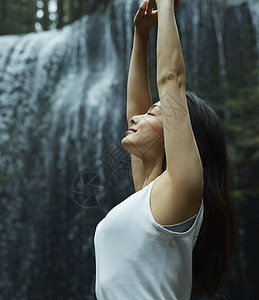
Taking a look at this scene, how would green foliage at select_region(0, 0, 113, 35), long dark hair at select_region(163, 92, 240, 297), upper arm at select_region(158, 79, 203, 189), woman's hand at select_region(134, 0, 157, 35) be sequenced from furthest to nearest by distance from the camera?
green foliage at select_region(0, 0, 113, 35), woman's hand at select_region(134, 0, 157, 35), long dark hair at select_region(163, 92, 240, 297), upper arm at select_region(158, 79, 203, 189)

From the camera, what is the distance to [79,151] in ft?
12.9

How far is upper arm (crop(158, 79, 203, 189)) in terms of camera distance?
0.71 m

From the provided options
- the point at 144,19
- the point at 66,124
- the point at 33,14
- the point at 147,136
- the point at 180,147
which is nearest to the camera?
the point at 180,147

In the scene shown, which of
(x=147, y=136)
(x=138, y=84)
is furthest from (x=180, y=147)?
(x=138, y=84)

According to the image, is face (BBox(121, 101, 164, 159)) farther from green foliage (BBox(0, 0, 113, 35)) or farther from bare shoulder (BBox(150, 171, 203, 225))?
green foliage (BBox(0, 0, 113, 35))

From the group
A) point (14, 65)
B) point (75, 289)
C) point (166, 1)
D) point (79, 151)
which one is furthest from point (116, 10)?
point (166, 1)

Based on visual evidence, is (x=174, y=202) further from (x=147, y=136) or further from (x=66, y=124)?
(x=66, y=124)

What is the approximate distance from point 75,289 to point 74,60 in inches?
81.0

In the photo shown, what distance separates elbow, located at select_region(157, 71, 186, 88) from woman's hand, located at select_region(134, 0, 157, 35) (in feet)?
0.86

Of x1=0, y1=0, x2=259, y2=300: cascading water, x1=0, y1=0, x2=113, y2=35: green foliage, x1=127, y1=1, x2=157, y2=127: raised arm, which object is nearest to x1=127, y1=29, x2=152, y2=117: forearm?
x1=127, y1=1, x2=157, y2=127: raised arm

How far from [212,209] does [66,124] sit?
130 inches

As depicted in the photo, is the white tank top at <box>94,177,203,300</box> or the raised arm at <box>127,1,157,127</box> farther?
the raised arm at <box>127,1,157,127</box>

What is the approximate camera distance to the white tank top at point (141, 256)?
72 centimetres

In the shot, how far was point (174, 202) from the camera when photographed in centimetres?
72
